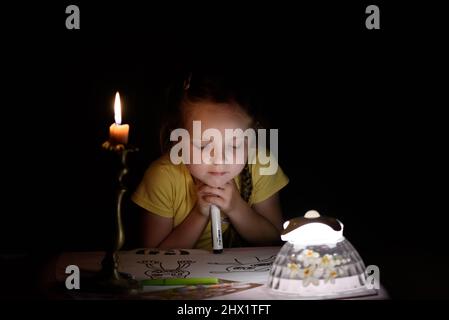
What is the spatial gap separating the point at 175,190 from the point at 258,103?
28 centimetres

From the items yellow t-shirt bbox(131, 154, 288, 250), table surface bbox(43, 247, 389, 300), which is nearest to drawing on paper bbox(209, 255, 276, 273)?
table surface bbox(43, 247, 389, 300)

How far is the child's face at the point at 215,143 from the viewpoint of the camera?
1729 mm

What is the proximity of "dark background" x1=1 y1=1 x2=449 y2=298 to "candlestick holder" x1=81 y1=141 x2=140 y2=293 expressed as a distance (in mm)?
592

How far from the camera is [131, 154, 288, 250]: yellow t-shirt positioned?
1.88m

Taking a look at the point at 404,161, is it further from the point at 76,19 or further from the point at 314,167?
the point at 76,19

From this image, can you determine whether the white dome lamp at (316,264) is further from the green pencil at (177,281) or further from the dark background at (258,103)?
the dark background at (258,103)

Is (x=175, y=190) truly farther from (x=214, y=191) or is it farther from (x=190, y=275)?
(x=190, y=275)

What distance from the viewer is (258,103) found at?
72.3 inches

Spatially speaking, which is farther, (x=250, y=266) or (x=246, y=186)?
(x=246, y=186)

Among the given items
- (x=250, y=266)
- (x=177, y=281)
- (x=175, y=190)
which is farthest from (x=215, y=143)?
(x=177, y=281)

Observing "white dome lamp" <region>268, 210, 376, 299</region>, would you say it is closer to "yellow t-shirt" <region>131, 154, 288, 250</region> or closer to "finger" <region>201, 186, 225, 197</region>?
"finger" <region>201, 186, 225, 197</region>

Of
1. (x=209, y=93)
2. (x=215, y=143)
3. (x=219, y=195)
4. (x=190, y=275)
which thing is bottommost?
(x=190, y=275)

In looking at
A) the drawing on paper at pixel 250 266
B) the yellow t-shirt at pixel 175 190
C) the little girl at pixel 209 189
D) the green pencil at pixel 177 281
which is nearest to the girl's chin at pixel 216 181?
the little girl at pixel 209 189

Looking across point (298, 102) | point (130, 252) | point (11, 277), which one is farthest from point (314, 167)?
point (11, 277)
